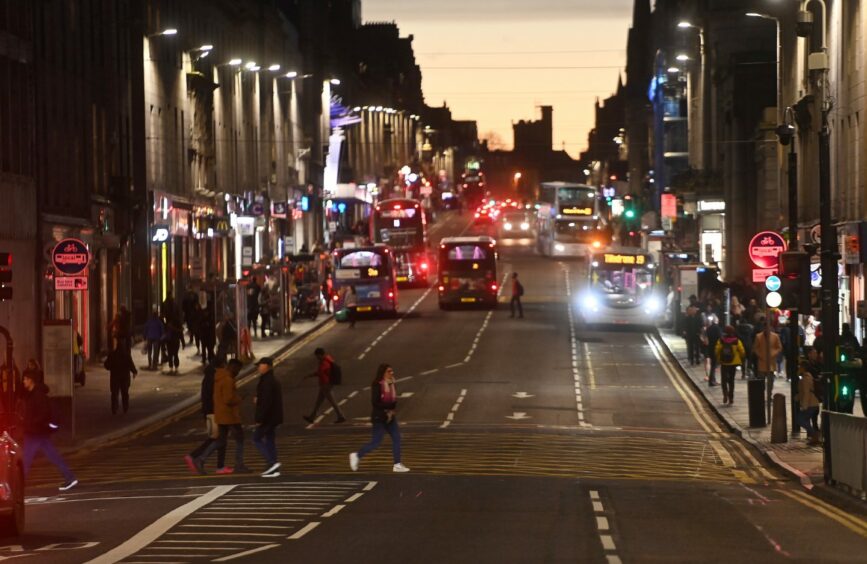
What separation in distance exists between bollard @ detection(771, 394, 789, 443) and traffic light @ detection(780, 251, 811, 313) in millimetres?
2617

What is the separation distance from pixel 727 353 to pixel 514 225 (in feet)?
366

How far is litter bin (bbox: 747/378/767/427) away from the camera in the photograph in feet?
112

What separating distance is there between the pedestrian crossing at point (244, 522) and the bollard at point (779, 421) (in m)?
9.41

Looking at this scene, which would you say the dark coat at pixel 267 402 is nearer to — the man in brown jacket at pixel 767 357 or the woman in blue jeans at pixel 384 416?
the woman in blue jeans at pixel 384 416

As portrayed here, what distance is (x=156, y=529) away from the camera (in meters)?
19.4

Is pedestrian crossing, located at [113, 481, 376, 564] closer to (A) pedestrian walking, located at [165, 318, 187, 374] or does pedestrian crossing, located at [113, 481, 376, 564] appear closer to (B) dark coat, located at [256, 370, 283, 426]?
(B) dark coat, located at [256, 370, 283, 426]

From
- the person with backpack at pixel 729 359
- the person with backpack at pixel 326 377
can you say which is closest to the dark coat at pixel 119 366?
the person with backpack at pixel 326 377

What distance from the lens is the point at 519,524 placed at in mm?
19641

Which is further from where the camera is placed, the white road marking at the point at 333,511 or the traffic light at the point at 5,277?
the traffic light at the point at 5,277

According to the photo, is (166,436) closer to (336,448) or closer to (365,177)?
(336,448)

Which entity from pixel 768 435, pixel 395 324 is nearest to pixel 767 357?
pixel 768 435

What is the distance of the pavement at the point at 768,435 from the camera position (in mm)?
27109

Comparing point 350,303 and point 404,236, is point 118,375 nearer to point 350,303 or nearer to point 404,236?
point 350,303

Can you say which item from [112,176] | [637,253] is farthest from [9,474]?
[637,253]
